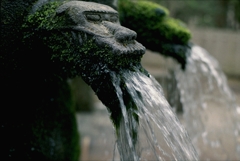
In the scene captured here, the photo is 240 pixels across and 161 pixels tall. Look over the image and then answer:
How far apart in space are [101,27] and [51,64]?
1.75 feet

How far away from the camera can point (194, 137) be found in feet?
14.6

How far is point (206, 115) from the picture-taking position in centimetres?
495

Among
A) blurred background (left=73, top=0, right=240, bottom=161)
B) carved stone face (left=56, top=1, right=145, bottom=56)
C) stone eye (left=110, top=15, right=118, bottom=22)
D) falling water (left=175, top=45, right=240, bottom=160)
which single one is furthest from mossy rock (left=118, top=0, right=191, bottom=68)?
carved stone face (left=56, top=1, right=145, bottom=56)

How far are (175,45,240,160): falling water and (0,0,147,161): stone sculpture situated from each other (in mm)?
1359

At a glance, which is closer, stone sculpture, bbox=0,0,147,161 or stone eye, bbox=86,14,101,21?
stone sculpture, bbox=0,0,147,161

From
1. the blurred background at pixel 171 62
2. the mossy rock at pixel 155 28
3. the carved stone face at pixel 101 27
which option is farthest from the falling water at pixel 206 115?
the carved stone face at pixel 101 27

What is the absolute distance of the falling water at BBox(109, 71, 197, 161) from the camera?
2059mm

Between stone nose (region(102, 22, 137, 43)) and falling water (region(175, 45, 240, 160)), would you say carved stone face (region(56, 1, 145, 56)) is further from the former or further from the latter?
falling water (region(175, 45, 240, 160))

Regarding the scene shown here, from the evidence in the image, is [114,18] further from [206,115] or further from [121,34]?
[206,115]

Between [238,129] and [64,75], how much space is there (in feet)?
8.88

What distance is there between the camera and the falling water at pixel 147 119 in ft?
6.75

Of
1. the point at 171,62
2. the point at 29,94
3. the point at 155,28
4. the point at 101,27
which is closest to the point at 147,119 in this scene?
the point at 101,27

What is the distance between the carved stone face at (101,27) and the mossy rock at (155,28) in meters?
1.27

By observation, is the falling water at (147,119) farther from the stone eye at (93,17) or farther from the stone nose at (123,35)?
the stone eye at (93,17)
